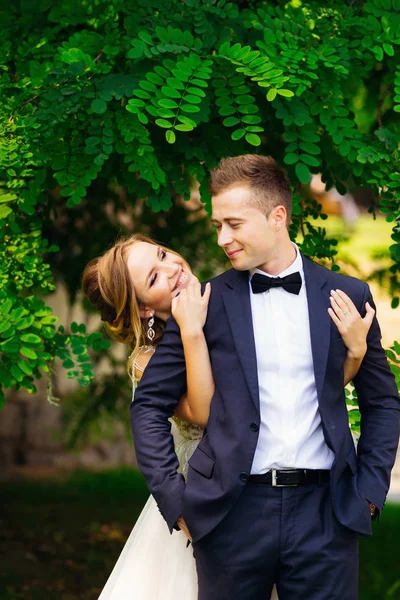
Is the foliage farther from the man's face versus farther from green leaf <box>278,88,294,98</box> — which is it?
the man's face

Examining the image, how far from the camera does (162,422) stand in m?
2.82

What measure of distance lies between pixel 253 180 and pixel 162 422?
33.4 inches

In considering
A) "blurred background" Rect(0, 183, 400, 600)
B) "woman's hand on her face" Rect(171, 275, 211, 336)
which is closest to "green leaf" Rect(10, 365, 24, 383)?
"blurred background" Rect(0, 183, 400, 600)

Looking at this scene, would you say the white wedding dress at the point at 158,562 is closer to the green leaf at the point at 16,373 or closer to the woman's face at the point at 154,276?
the woman's face at the point at 154,276

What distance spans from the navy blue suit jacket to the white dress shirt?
5 centimetres

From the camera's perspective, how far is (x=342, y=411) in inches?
109

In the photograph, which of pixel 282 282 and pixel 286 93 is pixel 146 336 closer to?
pixel 282 282

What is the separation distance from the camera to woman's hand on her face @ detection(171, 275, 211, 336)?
9.12 ft

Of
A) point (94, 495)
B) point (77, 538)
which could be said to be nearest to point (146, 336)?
point (77, 538)

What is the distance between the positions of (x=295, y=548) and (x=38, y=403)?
6.27m

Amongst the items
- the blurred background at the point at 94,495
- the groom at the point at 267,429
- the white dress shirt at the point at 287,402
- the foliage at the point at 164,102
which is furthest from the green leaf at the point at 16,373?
the white dress shirt at the point at 287,402

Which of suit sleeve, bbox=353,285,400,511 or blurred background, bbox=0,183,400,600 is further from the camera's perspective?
blurred background, bbox=0,183,400,600

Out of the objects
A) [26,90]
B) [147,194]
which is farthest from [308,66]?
[26,90]

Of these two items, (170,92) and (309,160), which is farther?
(309,160)
